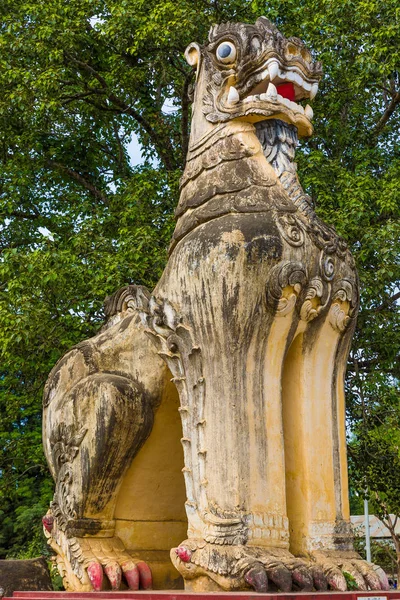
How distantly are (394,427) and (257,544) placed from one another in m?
6.30

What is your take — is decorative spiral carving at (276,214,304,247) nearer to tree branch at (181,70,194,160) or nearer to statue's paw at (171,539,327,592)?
statue's paw at (171,539,327,592)

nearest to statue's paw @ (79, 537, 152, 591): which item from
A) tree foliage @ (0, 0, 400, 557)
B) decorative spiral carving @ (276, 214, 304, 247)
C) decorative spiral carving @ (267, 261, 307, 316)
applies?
decorative spiral carving @ (267, 261, 307, 316)

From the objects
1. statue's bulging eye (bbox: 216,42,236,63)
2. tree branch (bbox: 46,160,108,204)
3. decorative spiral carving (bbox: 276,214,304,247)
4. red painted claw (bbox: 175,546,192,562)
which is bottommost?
red painted claw (bbox: 175,546,192,562)

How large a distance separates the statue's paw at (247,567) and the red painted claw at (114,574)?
81 cm

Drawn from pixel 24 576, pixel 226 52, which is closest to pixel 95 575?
pixel 24 576

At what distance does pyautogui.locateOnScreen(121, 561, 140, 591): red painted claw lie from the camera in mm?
6895

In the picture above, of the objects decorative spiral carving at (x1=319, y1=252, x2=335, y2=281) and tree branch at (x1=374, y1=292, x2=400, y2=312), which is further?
tree branch at (x1=374, y1=292, x2=400, y2=312)

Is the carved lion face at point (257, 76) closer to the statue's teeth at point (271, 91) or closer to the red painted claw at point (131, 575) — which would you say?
the statue's teeth at point (271, 91)

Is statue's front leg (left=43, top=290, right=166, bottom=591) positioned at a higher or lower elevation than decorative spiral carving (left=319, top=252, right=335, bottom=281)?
lower

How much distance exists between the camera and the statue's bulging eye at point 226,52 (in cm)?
692

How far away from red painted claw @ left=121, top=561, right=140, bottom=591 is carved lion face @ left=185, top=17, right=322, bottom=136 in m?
A: 3.32

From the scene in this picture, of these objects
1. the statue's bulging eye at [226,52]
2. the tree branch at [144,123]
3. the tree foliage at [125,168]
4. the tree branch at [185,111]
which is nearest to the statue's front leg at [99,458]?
the statue's bulging eye at [226,52]

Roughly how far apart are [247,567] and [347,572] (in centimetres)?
76

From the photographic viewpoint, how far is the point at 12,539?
63.0 feet
